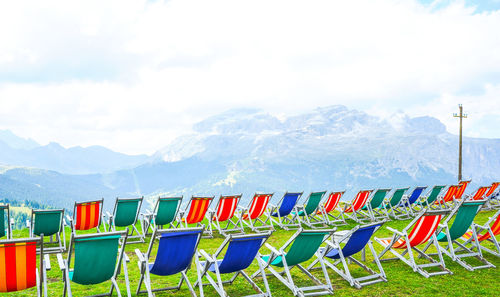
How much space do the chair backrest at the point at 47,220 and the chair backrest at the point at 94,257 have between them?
12.0 ft

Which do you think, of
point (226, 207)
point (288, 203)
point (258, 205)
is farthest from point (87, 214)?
point (288, 203)

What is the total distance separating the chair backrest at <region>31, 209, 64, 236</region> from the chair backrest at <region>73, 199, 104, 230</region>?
32 centimetres

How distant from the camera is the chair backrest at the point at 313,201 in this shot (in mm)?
10875

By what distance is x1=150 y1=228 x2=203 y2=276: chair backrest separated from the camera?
4.62m

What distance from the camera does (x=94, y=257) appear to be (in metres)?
4.39

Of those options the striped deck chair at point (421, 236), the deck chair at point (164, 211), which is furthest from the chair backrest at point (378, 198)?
the deck chair at point (164, 211)

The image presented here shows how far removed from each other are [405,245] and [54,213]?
6.09 meters

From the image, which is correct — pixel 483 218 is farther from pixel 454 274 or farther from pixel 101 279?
pixel 101 279

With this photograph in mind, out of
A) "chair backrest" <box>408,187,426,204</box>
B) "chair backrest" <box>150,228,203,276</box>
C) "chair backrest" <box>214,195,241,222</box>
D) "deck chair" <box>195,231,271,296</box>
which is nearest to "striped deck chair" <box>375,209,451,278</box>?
"deck chair" <box>195,231,271,296</box>

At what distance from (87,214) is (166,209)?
5.22ft

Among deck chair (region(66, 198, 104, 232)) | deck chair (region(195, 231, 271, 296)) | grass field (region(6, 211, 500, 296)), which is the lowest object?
grass field (region(6, 211, 500, 296))

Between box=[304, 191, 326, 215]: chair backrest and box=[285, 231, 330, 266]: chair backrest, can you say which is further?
box=[304, 191, 326, 215]: chair backrest

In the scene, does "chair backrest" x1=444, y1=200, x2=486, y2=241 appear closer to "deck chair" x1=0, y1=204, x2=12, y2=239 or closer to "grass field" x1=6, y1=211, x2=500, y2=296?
"grass field" x1=6, y1=211, x2=500, y2=296

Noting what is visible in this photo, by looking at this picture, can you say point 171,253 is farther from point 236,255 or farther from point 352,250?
point 352,250
